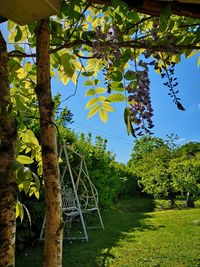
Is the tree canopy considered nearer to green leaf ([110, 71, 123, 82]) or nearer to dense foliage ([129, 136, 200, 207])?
green leaf ([110, 71, 123, 82])

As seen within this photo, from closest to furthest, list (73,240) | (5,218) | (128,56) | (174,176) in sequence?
(5,218), (128,56), (73,240), (174,176)

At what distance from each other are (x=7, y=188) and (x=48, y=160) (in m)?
0.15

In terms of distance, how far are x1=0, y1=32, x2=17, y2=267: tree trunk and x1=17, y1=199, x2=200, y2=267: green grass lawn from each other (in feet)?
10.6

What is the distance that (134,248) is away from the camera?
4781 mm

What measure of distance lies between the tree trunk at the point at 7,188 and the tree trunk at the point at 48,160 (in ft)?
0.32

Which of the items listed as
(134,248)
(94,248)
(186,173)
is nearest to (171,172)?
(186,173)

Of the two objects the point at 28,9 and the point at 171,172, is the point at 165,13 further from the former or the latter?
the point at 171,172

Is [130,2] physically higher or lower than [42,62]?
higher

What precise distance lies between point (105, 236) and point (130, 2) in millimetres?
5200

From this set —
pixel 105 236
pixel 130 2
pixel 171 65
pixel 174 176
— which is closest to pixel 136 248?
pixel 105 236

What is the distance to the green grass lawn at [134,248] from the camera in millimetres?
4062

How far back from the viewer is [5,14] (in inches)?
40.3

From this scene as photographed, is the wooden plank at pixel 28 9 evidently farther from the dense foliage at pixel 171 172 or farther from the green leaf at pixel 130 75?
the dense foliage at pixel 171 172

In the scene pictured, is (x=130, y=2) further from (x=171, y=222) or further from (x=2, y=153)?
(x=171, y=222)
